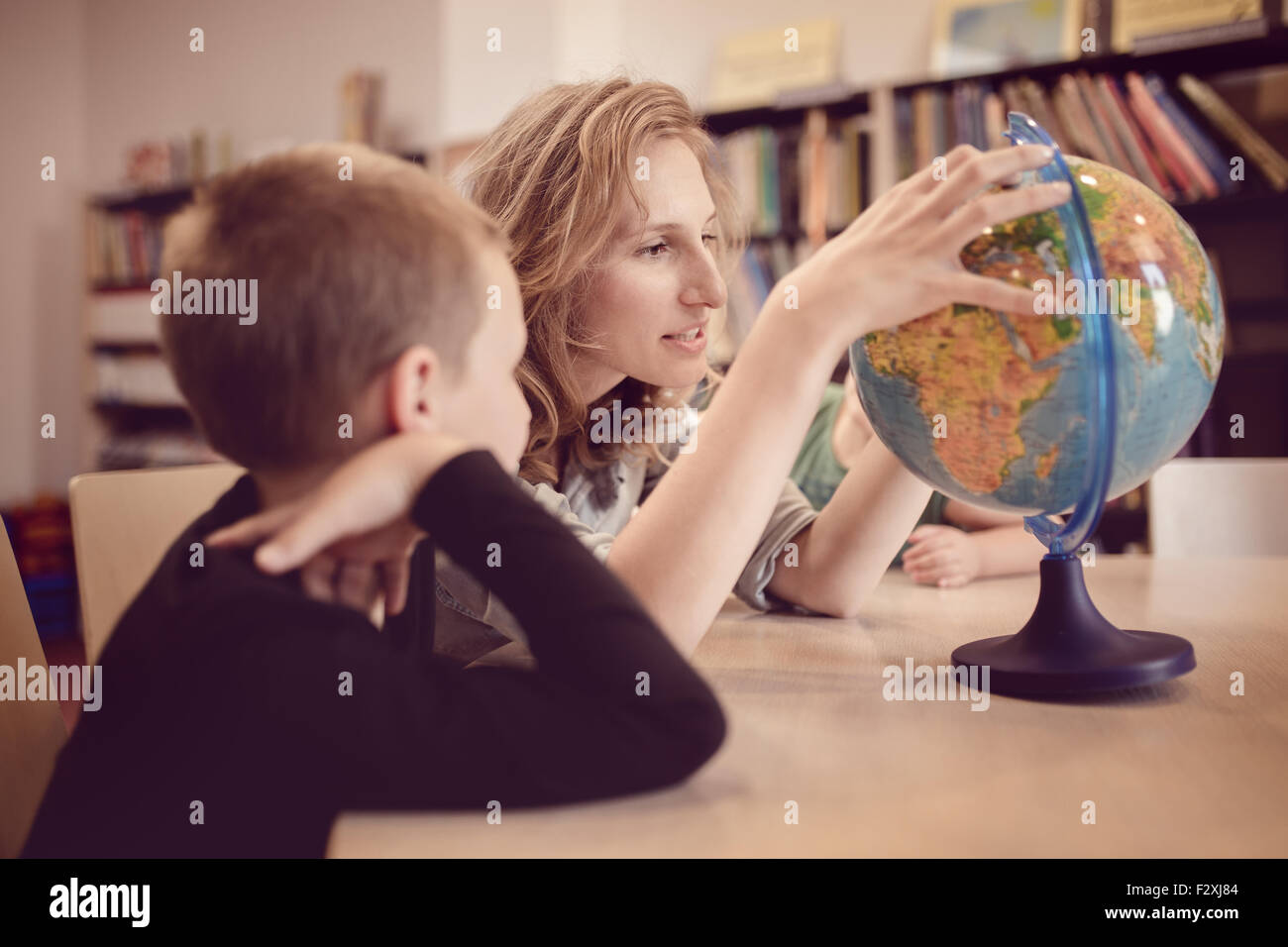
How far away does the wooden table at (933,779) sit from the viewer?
0.60 meters

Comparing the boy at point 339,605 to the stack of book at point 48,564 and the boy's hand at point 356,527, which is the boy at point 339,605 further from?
the stack of book at point 48,564

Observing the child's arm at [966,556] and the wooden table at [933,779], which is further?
the child's arm at [966,556]

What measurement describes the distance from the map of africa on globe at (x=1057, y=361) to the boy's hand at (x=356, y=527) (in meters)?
0.42

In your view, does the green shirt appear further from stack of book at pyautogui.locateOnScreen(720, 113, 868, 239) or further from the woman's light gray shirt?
stack of book at pyautogui.locateOnScreen(720, 113, 868, 239)

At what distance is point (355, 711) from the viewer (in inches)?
23.9

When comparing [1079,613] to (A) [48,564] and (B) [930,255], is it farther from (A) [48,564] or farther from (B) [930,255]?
(A) [48,564]

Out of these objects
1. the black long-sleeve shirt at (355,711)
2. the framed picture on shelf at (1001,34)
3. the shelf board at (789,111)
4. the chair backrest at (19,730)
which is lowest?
the chair backrest at (19,730)

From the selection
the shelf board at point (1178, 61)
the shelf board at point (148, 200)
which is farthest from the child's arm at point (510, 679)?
the shelf board at point (148, 200)

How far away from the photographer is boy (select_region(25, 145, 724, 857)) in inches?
24.3

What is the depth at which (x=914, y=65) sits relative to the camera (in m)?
3.56

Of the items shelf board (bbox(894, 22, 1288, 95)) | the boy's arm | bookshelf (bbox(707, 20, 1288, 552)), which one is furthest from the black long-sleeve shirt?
shelf board (bbox(894, 22, 1288, 95))

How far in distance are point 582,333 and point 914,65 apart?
2.77 metres
